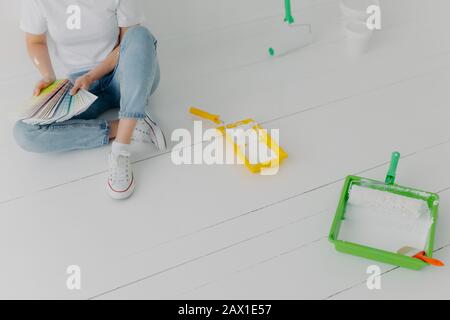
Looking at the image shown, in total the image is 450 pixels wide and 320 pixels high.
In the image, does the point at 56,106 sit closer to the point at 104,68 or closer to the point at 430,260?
the point at 104,68

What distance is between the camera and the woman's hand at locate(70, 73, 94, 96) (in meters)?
1.40

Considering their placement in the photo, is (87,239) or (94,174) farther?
(94,174)

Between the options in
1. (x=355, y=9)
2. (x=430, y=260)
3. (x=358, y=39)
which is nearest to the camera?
(x=430, y=260)

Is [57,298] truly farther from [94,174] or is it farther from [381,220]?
[381,220]

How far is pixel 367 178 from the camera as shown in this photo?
1.37 metres

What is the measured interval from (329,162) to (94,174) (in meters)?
0.58

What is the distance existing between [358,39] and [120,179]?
852mm

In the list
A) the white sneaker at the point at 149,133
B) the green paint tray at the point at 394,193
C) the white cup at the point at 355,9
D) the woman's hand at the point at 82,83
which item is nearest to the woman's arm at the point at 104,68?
the woman's hand at the point at 82,83

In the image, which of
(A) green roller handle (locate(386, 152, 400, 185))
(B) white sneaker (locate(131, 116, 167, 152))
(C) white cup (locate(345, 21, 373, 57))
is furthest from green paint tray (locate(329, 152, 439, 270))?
A: (C) white cup (locate(345, 21, 373, 57))

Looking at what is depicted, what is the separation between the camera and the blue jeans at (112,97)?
1.39m

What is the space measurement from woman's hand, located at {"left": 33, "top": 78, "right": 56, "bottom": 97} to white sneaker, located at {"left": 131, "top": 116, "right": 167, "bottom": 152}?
0.24 meters

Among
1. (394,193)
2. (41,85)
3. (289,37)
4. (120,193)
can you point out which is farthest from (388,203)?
(41,85)

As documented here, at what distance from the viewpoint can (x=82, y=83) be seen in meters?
1.41
